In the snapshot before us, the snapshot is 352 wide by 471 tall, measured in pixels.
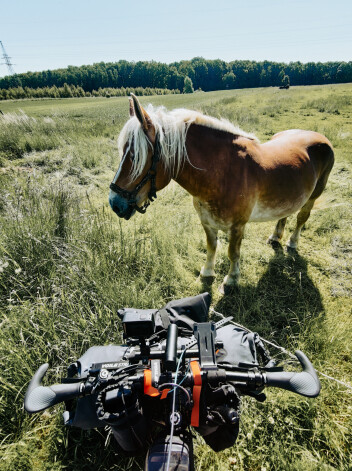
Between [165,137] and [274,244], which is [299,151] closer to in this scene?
[274,244]

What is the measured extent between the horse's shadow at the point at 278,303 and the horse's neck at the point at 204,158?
1.61 meters

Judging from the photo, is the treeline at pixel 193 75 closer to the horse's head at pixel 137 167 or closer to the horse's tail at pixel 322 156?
the horse's tail at pixel 322 156

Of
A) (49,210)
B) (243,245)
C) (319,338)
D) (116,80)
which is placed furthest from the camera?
(116,80)

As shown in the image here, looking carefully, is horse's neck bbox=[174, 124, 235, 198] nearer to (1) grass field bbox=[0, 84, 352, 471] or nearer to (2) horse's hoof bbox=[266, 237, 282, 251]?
(1) grass field bbox=[0, 84, 352, 471]

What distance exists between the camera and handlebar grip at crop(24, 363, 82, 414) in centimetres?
90

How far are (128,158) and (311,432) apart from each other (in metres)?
2.77

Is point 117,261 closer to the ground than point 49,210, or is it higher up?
closer to the ground

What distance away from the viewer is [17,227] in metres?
2.98

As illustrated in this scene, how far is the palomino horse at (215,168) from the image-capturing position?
2033mm

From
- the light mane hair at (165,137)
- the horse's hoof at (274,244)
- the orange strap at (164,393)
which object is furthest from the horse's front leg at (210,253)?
the orange strap at (164,393)

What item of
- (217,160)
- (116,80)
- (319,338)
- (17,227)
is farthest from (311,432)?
(116,80)

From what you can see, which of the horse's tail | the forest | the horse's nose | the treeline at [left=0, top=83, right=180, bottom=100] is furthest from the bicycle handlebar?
the forest

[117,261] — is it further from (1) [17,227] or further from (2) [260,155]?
(2) [260,155]

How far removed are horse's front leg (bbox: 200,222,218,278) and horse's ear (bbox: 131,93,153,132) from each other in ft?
5.77
